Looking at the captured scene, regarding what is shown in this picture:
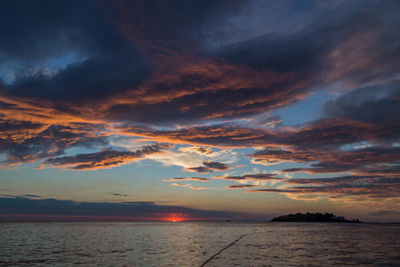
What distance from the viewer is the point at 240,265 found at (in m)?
28.4

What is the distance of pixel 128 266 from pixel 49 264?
30.1 ft

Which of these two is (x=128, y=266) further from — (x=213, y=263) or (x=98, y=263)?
(x=213, y=263)

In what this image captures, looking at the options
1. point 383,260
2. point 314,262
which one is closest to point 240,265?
point 314,262

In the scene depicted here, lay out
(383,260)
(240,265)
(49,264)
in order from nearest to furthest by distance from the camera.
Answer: (240,265) → (49,264) → (383,260)

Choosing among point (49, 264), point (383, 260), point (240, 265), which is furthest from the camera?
point (383, 260)

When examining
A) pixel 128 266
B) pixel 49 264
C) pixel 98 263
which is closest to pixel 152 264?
pixel 128 266

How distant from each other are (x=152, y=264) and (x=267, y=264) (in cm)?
1198

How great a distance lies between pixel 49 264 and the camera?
99.3ft

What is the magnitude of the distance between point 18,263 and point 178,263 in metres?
17.6

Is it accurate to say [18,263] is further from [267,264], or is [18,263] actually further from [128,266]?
[267,264]

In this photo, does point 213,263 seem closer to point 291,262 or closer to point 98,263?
point 291,262

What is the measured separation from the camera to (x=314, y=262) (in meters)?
30.3

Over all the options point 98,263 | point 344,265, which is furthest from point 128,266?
point 344,265

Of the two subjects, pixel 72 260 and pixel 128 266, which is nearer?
pixel 128 266
